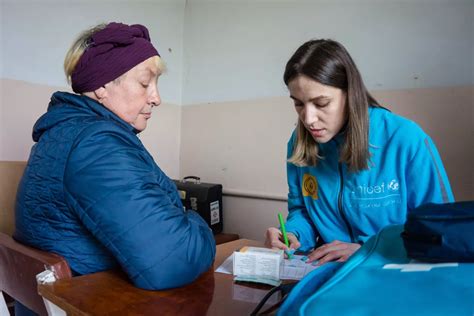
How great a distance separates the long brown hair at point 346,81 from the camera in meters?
1.08

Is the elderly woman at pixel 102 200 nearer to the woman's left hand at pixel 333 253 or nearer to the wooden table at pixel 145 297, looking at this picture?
the wooden table at pixel 145 297

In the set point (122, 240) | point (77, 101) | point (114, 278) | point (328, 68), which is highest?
point (328, 68)

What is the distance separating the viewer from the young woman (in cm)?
105

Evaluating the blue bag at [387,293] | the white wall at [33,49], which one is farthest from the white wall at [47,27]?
the blue bag at [387,293]

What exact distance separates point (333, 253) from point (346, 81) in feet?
1.72

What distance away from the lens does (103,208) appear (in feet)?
2.24

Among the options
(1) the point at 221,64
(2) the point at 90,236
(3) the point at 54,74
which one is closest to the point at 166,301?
(2) the point at 90,236

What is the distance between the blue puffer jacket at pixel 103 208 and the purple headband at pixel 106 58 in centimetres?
11

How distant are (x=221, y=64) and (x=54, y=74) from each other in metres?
1.07

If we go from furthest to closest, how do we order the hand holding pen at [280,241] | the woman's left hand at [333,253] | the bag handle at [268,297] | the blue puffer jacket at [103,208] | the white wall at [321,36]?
the white wall at [321,36], the hand holding pen at [280,241], the woman's left hand at [333,253], the blue puffer jacket at [103,208], the bag handle at [268,297]

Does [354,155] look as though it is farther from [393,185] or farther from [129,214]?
[129,214]

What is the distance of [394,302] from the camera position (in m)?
0.38

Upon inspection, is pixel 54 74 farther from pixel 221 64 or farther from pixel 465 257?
pixel 465 257

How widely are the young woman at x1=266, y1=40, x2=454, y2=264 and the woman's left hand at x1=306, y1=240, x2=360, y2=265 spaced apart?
0.11 m
